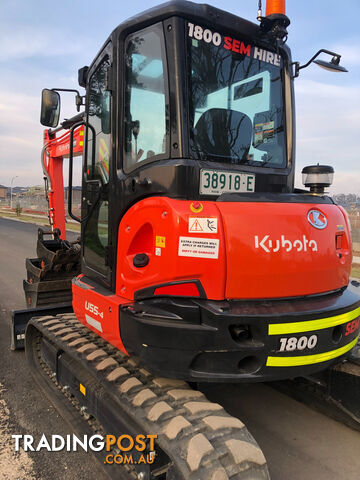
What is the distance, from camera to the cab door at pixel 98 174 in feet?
9.64

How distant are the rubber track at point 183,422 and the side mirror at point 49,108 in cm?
228

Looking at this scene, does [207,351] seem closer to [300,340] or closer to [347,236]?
[300,340]

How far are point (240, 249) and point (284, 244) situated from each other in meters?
0.29

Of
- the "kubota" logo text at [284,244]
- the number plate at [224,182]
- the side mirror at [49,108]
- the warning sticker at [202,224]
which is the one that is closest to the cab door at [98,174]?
the side mirror at [49,108]

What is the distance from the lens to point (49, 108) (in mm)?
3699

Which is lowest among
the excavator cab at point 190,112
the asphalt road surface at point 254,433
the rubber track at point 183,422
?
the asphalt road surface at point 254,433

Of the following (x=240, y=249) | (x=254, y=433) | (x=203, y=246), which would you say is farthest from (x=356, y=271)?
(x=203, y=246)

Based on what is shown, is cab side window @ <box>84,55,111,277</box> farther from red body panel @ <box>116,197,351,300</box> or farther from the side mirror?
red body panel @ <box>116,197,351,300</box>

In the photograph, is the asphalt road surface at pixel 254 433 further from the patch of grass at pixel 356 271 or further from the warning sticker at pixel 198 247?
the patch of grass at pixel 356 271

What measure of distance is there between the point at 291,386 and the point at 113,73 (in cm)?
312

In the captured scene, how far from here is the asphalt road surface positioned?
8.71 ft

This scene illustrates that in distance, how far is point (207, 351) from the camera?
2.16 metres

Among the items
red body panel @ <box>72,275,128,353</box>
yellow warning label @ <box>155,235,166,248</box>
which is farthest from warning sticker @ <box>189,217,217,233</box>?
red body panel @ <box>72,275,128,353</box>

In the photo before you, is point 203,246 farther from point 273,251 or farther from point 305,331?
point 305,331
